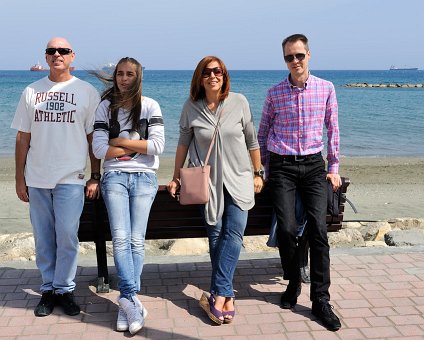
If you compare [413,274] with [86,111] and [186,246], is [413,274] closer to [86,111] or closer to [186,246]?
[186,246]

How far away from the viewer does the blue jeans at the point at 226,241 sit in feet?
12.6

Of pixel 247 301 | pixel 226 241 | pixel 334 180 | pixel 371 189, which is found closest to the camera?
pixel 226 241

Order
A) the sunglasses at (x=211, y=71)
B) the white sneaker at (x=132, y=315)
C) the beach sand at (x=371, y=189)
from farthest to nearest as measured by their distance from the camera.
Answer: the beach sand at (x=371, y=189), the sunglasses at (x=211, y=71), the white sneaker at (x=132, y=315)

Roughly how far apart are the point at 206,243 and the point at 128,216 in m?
2.91

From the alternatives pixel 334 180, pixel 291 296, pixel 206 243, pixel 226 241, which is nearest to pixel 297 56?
pixel 334 180

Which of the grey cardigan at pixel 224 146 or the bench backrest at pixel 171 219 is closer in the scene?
the grey cardigan at pixel 224 146

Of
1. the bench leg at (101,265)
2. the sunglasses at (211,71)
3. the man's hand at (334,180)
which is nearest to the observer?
the sunglasses at (211,71)

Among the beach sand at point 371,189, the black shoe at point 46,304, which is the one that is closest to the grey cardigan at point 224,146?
the black shoe at point 46,304

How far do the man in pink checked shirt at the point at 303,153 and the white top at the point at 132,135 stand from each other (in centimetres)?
85

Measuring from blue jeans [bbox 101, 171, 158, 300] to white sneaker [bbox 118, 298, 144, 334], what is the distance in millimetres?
53

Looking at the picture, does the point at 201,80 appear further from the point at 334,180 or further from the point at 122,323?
the point at 122,323

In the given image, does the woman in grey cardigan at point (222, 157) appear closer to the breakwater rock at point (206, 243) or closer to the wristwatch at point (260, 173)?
the wristwatch at point (260, 173)

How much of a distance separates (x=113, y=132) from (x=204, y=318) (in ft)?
4.87

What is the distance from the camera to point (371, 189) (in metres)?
12.0
